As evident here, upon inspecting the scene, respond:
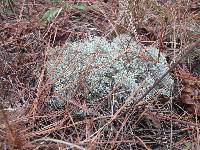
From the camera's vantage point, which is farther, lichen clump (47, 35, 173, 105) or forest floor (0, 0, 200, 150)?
lichen clump (47, 35, 173, 105)

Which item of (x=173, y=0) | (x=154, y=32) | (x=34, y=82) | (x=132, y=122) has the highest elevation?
(x=173, y=0)

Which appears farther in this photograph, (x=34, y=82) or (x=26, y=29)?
(x=26, y=29)

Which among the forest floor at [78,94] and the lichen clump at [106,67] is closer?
the forest floor at [78,94]

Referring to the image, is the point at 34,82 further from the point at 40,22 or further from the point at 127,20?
the point at 127,20

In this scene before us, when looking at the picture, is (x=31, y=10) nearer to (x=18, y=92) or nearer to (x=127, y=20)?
(x=127, y=20)

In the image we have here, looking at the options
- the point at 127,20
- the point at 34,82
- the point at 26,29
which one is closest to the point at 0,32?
the point at 26,29

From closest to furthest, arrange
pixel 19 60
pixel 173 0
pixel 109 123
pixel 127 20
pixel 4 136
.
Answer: pixel 4 136
pixel 109 123
pixel 19 60
pixel 127 20
pixel 173 0

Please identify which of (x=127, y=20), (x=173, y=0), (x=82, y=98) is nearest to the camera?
(x=82, y=98)

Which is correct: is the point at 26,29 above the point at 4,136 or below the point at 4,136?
above
